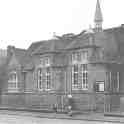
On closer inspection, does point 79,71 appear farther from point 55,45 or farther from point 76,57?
point 55,45

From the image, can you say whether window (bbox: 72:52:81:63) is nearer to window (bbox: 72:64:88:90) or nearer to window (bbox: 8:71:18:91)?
window (bbox: 72:64:88:90)

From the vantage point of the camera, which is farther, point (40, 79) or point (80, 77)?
point (40, 79)

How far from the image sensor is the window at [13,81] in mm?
46816

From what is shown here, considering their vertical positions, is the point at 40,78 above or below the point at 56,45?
below

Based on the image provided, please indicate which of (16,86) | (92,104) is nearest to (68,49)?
(92,104)

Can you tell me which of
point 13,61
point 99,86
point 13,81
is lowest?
point 99,86

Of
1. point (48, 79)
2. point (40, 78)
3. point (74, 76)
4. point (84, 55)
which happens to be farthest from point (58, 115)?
point (40, 78)

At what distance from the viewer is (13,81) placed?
4722 cm

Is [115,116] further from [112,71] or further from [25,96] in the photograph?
[25,96]

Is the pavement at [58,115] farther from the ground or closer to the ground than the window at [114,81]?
closer to the ground

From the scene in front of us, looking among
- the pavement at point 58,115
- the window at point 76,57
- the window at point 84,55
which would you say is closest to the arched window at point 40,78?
the pavement at point 58,115

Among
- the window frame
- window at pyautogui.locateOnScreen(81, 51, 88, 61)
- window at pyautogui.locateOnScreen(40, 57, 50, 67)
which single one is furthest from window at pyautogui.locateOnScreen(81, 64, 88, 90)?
the window frame

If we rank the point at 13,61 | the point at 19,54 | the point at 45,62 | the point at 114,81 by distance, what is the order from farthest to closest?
the point at 19,54 < the point at 13,61 < the point at 45,62 < the point at 114,81

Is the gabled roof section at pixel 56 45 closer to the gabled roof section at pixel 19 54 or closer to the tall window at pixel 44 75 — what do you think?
the tall window at pixel 44 75
